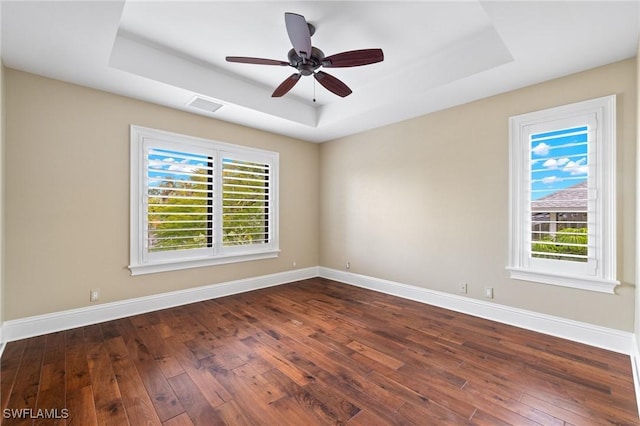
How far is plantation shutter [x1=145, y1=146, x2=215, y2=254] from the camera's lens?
11.8ft

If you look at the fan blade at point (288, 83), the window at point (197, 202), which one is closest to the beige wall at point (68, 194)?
the window at point (197, 202)

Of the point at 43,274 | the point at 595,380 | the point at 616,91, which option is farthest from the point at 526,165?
the point at 43,274

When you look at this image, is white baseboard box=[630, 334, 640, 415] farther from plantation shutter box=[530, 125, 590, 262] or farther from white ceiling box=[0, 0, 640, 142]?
white ceiling box=[0, 0, 640, 142]

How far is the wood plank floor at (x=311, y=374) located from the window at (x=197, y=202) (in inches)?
37.1

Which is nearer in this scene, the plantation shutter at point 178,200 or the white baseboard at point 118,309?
the white baseboard at point 118,309

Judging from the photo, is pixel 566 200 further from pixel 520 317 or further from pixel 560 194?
pixel 520 317

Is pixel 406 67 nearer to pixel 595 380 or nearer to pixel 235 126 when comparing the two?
pixel 235 126

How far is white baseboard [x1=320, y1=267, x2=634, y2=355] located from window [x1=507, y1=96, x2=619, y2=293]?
0.39 metres

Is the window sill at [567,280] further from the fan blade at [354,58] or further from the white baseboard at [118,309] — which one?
the white baseboard at [118,309]

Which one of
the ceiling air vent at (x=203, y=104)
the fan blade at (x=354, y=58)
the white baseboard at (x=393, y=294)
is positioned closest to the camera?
the fan blade at (x=354, y=58)

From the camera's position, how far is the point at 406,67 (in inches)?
133

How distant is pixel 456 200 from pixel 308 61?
99.2 inches

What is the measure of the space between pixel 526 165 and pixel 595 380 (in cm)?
206

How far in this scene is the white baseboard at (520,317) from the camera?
261cm
